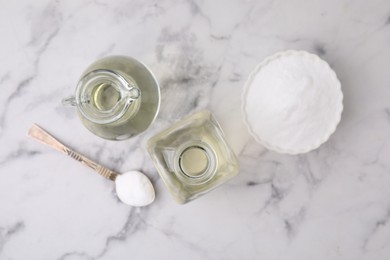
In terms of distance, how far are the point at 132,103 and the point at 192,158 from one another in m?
0.12

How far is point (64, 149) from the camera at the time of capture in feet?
2.83

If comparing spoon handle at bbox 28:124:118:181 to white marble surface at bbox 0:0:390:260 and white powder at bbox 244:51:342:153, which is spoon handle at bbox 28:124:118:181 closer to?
white marble surface at bbox 0:0:390:260

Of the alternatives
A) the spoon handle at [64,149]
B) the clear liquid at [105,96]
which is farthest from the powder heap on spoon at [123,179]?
the clear liquid at [105,96]

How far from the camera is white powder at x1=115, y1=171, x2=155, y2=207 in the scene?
0.84 metres

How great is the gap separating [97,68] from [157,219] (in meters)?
0.26

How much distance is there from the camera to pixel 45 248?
902 millimetres

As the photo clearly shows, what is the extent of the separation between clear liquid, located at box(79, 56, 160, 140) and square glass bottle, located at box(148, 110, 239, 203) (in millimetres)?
35

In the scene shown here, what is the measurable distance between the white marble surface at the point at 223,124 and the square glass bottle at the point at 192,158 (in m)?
0.07

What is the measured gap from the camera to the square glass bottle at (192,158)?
2.55 ft

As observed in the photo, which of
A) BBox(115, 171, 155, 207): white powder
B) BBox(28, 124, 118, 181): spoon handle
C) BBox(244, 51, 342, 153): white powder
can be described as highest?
BBox(244, 51, 342, 153): white powder

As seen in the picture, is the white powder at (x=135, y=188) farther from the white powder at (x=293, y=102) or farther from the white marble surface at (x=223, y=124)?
the white powder at (x=293, y=102)

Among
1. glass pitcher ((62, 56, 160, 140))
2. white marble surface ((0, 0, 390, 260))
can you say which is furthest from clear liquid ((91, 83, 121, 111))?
white marble surface ((0, 0, 390, 260))

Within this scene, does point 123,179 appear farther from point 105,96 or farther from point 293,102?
point 293,102

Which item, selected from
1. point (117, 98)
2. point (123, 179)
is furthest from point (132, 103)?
point (123, 179)
